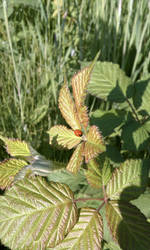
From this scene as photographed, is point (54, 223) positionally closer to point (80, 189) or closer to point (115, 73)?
point (80, 189)

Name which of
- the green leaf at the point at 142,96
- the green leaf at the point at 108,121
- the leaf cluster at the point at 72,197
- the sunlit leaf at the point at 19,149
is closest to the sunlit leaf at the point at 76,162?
the leaf cluster at the point at 72,197

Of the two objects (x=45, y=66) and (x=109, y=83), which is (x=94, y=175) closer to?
(x=109, y=83)

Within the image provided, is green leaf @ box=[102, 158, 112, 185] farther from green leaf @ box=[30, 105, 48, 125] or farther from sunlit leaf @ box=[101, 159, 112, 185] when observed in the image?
green leaf @ box=[30, 105, 48, 125]

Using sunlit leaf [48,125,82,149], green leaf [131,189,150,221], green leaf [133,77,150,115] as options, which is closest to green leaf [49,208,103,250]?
sunlit leaf [48,125,82,149]

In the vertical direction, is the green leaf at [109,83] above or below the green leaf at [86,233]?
above

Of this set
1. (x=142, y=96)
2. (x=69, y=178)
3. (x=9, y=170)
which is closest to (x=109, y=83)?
(x=142, y=96)

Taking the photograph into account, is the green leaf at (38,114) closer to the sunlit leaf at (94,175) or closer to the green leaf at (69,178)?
the green leaf at (69,178)
